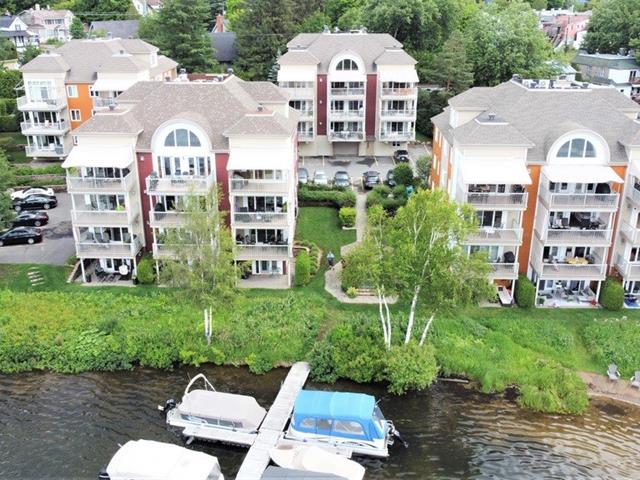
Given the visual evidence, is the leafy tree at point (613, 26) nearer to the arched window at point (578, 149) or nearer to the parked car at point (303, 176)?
the parked car at point (303, 176)

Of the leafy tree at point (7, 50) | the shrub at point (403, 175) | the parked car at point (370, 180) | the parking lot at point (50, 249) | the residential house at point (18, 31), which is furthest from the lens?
the residential house at point (18, 31)

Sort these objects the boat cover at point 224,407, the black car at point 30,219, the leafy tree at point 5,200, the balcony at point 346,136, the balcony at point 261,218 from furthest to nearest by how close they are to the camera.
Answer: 1. the balcony at point 346,136
2. the black car at point 30,219
3. the leafy tree at point 5,200
4. the balcony at point 261,218
5. the boat cover at point 224,407

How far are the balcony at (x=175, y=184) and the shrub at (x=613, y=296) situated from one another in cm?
2846

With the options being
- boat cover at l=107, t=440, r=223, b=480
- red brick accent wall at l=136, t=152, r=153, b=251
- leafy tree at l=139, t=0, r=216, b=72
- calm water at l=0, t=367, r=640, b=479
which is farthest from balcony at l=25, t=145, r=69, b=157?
boat cover at l=107, t=440, r=223, b=480

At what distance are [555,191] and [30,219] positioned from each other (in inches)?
1717

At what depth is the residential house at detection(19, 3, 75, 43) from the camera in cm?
13825

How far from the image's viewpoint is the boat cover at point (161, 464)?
29500 mm

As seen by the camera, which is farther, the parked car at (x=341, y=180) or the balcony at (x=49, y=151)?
the balcony at (x=49, y=151)

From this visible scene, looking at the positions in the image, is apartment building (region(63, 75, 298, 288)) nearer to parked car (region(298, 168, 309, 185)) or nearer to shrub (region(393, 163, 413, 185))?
parked car (region(298, 168, 309, 185))

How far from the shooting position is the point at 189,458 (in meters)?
30.3

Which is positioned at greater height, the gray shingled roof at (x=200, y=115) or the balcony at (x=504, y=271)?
the gray shingled roof at (x=200, y=115)

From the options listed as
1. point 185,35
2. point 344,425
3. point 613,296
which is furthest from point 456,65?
point 344,425

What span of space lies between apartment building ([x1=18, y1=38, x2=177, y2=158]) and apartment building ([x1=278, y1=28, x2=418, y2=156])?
17689 millimetres

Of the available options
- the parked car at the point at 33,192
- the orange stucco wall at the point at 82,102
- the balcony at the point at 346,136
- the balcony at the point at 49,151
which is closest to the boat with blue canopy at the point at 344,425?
the parked car at the point at 33,192
